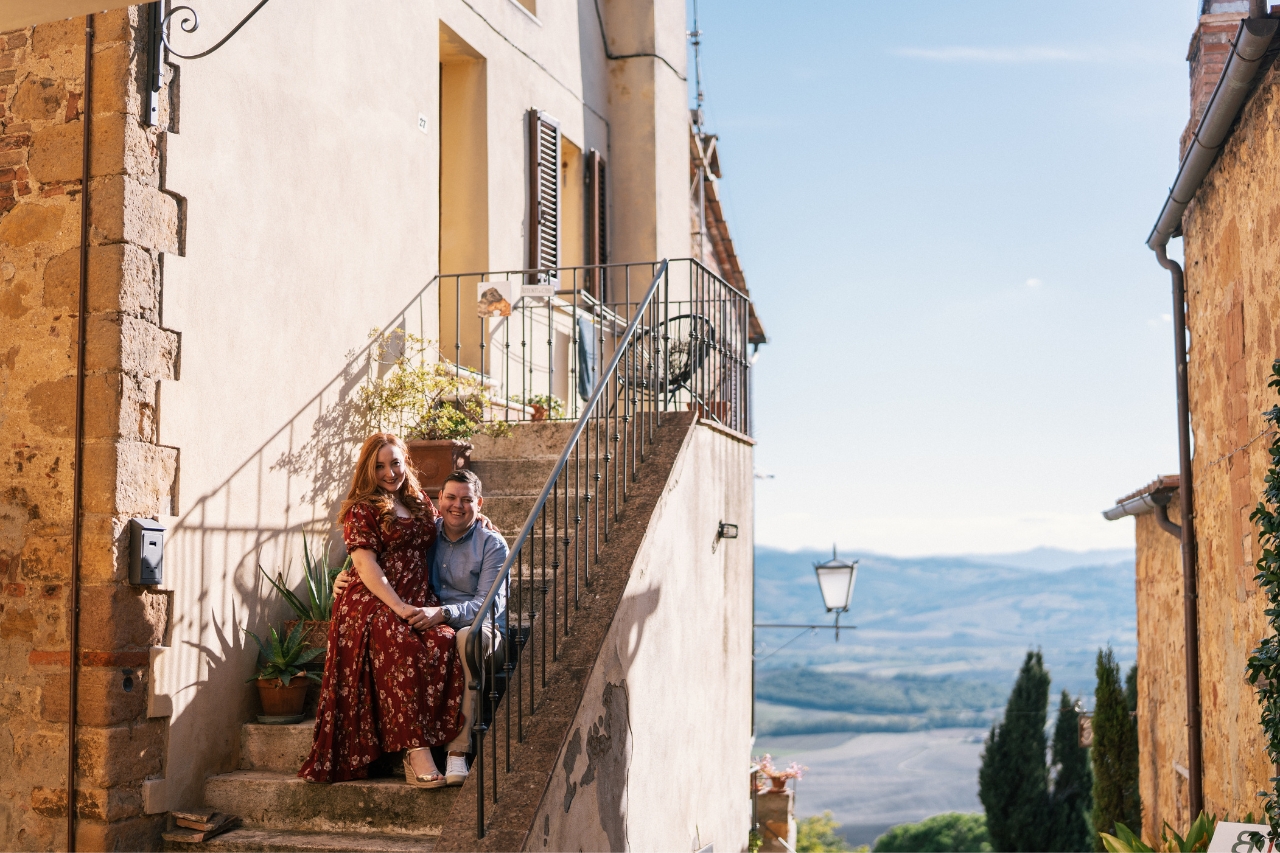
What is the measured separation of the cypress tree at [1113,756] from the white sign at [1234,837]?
8303 mm

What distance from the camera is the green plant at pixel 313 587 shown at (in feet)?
18.8

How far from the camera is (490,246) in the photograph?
8602 millimetres

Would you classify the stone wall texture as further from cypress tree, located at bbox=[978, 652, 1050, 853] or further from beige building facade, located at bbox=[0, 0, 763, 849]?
cypress tree, located at bbox=[978, 652, 1050, 853]

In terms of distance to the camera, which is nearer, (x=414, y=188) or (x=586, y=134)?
(x=414, y=188)

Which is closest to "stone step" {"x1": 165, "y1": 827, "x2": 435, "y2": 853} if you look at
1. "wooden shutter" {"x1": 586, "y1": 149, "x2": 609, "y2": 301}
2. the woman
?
the woman

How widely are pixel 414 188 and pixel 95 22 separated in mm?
2497

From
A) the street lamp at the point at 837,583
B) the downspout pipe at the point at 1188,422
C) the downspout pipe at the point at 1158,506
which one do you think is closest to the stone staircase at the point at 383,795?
the downspout pipe at the point at 1188,422

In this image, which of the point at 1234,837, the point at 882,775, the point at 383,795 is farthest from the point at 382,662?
the point at 882,775

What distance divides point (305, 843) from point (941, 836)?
27.1 meters

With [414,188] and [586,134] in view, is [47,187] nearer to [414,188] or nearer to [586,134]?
[414,188]

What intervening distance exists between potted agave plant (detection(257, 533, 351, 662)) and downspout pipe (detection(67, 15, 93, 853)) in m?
0.95

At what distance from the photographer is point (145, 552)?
488 cm

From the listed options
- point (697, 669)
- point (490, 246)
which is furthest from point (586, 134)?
point (697, 669)

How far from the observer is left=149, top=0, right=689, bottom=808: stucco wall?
5195mm
